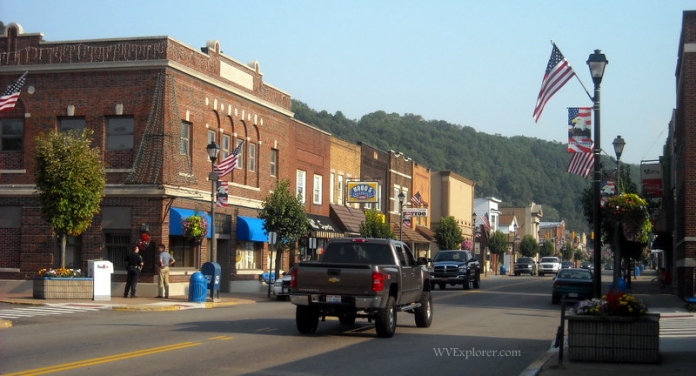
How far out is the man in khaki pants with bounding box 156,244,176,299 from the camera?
1204 inches

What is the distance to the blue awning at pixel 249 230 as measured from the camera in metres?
40.0

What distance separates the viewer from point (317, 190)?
50.4 meters

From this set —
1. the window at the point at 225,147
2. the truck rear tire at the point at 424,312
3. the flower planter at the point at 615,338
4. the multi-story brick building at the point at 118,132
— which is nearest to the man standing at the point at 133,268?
the multi-story brick building at the point at 118,132

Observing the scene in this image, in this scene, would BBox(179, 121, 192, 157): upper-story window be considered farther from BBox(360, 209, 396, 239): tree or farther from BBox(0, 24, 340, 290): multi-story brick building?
BBox(360, 209, 396, 239): tree

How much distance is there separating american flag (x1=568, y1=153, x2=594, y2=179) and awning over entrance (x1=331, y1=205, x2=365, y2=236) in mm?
22982

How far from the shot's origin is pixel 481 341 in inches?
725

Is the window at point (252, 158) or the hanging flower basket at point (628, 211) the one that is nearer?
the hanging flower basket at point (628, 211)

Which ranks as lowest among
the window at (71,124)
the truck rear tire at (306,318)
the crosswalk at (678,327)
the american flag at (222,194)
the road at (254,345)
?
the crosswalk at (678,327)

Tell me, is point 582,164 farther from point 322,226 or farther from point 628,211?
point 322,226

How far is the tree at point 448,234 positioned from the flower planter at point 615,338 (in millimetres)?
60135

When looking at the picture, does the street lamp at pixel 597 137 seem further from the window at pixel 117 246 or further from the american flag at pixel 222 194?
the window at pixel 117 246

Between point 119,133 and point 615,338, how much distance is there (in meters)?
24.2

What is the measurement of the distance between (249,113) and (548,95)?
21.7 meters

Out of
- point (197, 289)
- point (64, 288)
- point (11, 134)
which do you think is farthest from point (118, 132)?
point (197, 289)
